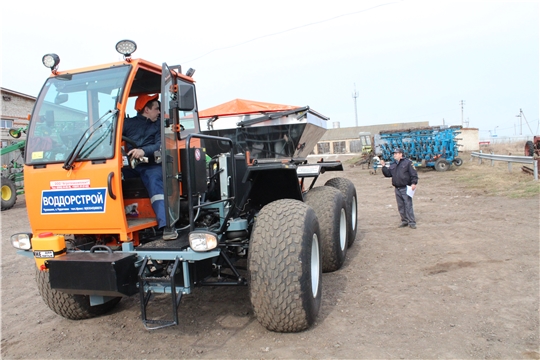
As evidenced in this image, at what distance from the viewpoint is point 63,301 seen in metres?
4.18

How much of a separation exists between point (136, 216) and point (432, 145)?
61.0 feet

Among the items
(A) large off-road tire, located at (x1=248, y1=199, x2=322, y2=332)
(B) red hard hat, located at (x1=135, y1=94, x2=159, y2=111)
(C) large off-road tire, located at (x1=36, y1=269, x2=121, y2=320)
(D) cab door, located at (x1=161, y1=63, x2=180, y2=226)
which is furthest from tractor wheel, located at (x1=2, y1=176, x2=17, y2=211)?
(A) large off-road tire, located at (x1=248, y1=199, x2=322, y2=332)

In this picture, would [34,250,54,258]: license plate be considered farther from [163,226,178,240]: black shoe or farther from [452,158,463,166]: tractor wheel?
[452,158,463,166]: tractor wheel

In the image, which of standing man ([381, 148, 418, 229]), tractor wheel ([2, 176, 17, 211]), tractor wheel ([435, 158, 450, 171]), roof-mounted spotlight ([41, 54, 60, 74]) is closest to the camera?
roof-mounted spotlight ([41, 54, 60, 74])

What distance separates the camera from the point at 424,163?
2034 centimetres

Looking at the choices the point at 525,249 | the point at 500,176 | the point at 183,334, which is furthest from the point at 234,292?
the point at 500,176

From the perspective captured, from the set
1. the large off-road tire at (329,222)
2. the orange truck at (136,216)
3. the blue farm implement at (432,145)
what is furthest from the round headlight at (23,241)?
the blue farm implement at (432,145)

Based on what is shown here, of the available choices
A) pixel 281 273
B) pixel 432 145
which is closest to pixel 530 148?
pixel 432 145

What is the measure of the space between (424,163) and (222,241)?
18.5 meters

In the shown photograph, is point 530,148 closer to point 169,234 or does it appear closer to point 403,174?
point 403,174

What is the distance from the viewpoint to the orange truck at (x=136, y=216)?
133 inches

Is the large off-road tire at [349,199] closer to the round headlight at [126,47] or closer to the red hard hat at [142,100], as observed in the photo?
the red hard hat at [142,100]

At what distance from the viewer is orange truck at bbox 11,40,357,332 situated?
3.38m

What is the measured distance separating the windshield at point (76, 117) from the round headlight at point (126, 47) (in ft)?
0.43
